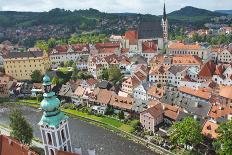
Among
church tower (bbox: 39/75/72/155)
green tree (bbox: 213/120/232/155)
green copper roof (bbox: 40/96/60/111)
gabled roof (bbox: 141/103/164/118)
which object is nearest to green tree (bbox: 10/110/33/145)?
church tower (bbox: 39/75/72/155)

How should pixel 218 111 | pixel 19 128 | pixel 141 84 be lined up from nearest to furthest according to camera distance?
pixel 19 128 < pixel 218 111 < pixel 141 84

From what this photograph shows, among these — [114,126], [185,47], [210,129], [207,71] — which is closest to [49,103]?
[210,129]

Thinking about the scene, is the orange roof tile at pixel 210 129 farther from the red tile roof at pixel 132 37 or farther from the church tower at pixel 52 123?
the red tile roof at pixel 132 37

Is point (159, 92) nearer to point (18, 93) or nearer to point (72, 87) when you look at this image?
point (72, 87)

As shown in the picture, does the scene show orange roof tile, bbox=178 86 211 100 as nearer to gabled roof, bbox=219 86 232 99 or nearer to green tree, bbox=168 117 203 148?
gabled roof, bbox=219 86 232 99

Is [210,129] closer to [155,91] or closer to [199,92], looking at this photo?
[199,92]

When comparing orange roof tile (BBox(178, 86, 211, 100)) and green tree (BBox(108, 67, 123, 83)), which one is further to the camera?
green tree (BBox(108, 67, 123, 83))
